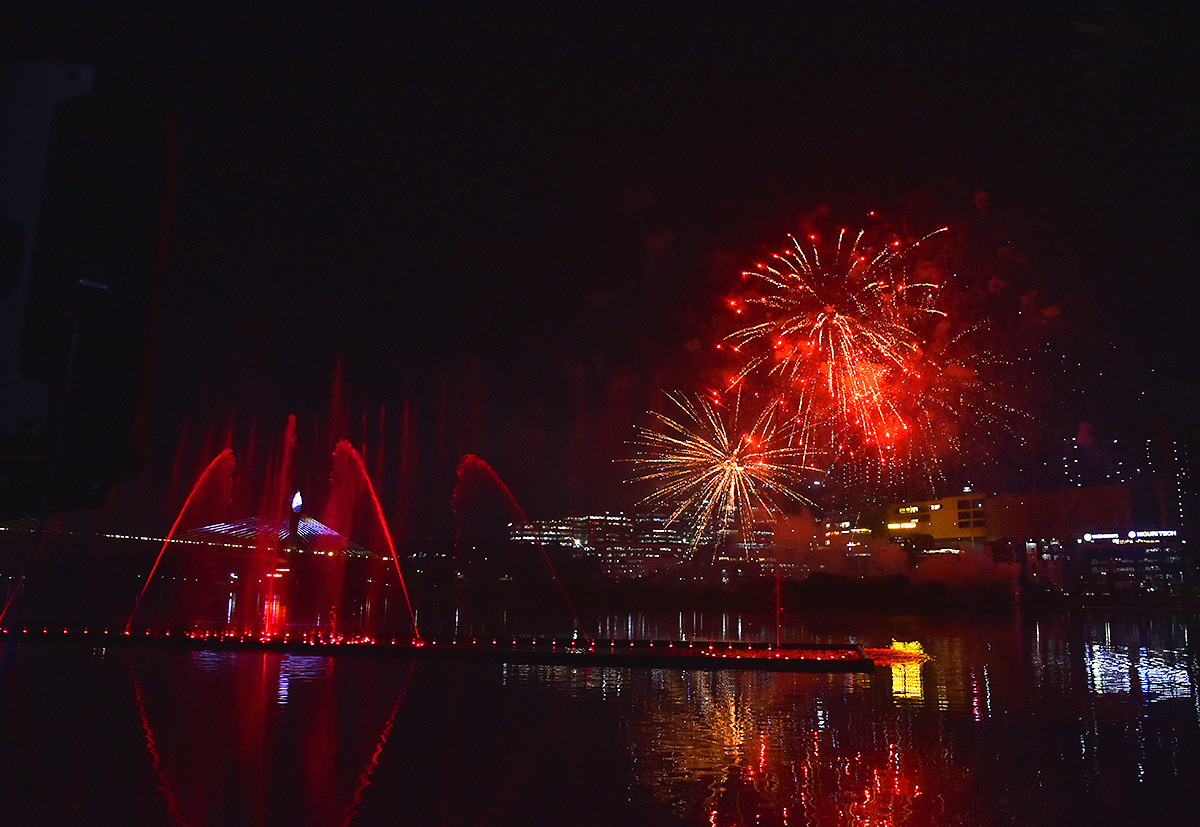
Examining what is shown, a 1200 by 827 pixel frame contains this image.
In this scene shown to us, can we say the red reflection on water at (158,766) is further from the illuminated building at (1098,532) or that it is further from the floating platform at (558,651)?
the illuminated building at (1098,532)

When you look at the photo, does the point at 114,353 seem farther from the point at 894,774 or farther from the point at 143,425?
the point at 894,774

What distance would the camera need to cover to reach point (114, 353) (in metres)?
1.84

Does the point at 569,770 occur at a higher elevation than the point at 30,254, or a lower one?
lower

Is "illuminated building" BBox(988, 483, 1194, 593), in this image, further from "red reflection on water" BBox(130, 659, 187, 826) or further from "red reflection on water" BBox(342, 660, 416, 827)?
"red reflection on water" BBox(130, 659, 187, 826)

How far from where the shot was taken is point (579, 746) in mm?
12195

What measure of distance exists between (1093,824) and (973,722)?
6.18m

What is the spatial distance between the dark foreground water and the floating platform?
4.18ft

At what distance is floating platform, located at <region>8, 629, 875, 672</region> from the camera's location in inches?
880

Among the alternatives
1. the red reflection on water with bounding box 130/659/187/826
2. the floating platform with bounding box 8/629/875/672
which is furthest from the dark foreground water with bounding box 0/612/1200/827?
the floating platform with bounding box 8/629/875/672

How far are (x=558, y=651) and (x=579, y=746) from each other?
38.1ft

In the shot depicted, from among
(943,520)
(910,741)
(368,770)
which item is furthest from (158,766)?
(943,520)

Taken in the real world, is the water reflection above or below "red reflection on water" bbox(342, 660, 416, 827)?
above

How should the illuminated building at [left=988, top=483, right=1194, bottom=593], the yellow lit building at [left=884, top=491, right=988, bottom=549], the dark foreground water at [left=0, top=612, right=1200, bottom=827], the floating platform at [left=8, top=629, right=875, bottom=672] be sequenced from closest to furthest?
the dark foreground water at [left=0, top=612, right=1200, bottom=827] → the floating platform at [left=8, top=629, right=875, bottom=672] → the illuminated building at [left=988, top=483, right=1194, bottom=593] → the yellow lit building at [left=884, top=491, right=988, bottom=549]

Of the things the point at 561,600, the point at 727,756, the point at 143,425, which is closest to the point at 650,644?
the point at 727,756
